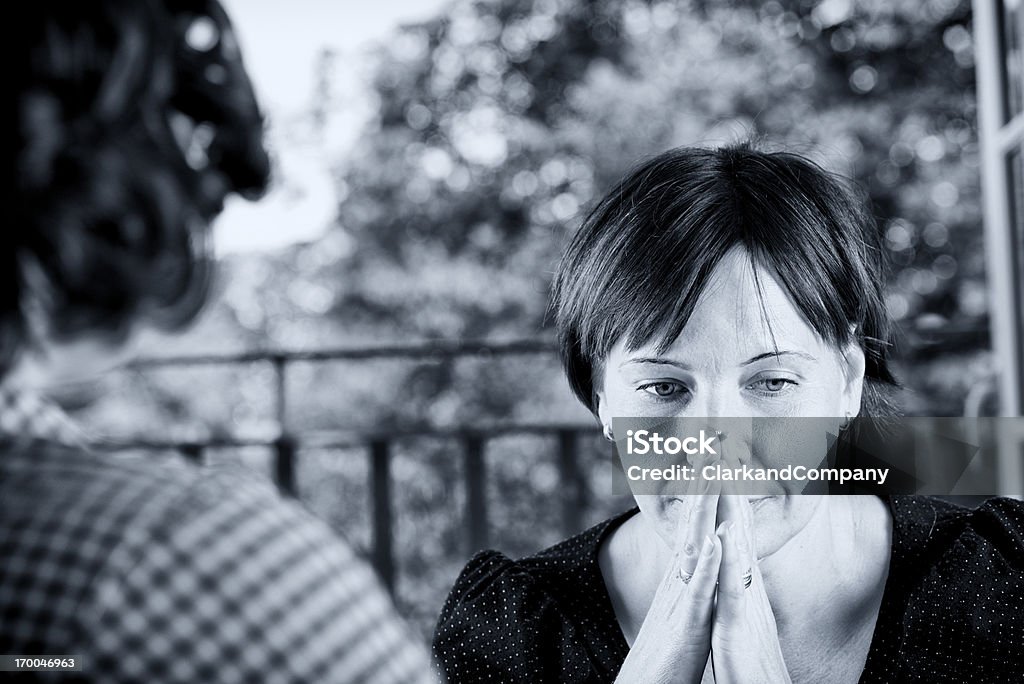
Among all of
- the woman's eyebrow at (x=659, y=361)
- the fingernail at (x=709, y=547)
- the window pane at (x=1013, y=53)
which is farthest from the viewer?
the window pane at (x=1013, y=53)

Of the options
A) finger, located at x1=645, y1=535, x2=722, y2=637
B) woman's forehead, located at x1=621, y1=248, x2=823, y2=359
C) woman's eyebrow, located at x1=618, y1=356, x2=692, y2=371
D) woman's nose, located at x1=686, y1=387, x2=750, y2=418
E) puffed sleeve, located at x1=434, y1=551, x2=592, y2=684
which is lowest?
puffed sleeve, located at x1=434, y1=551, x2=592, y2=684

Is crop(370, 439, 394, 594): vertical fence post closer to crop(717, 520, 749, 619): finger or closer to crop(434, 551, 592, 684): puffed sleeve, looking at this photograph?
crop(434, 551, 592, 684): puffed sleeve

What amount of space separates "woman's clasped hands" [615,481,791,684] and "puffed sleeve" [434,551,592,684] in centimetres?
19

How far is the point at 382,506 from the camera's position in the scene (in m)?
3.42

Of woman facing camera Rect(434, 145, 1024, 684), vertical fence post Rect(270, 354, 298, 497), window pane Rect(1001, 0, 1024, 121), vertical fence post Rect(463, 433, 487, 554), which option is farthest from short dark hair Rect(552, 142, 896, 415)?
vertical fence post Rect(270, 354, 298, 497)

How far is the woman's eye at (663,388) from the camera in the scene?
107 cm

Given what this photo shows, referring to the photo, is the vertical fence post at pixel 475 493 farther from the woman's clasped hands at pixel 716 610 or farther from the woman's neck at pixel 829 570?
the woman's clasped hands at pixel 716 610

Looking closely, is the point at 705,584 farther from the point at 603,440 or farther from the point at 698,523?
the point at 603,440

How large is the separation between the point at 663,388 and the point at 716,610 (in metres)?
0.24

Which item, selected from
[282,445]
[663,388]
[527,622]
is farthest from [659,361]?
[282,445]

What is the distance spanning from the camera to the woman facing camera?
1000 millimetres

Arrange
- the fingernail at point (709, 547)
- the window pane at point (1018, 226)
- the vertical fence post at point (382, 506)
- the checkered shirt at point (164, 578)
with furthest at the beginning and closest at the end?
1. the vertical fence post at point (382, 506)
2. the window pane at point (1018, 226)
3. the fingernail at point (709, 547)
4. the checkered shirt at point (164, 578)

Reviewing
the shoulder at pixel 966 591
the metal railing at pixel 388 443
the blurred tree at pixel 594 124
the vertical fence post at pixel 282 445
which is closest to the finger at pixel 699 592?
the shoulder at pixel 966 591

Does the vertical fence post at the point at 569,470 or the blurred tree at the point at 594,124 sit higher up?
the blurred tree at the point at 594,124
